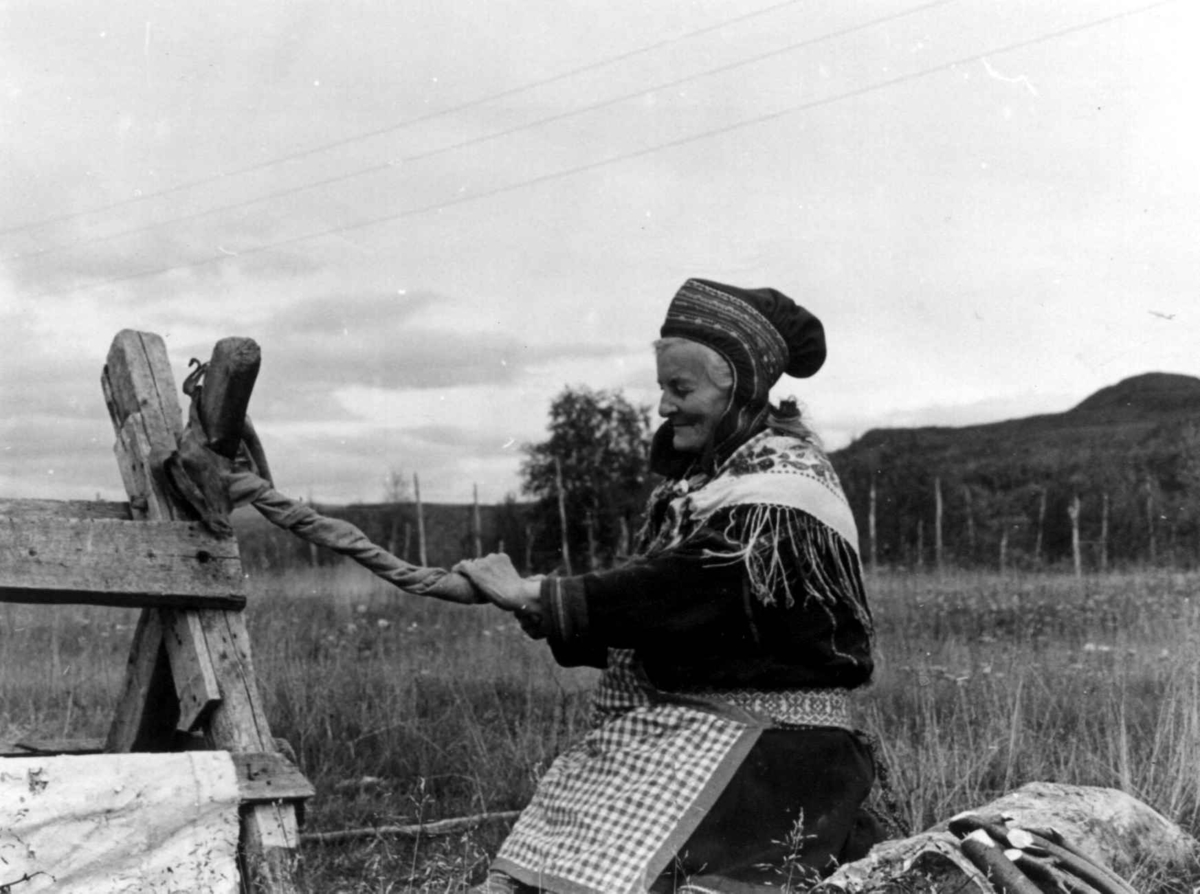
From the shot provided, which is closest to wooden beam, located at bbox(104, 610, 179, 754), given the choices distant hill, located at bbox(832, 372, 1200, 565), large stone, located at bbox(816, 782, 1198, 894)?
large stone, located at bbox(816, 782, 1198, 894)

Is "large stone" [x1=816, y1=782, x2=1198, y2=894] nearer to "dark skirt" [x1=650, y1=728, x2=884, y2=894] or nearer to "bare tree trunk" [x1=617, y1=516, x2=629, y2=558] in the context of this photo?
"dark skirt" [x1=650, y1=728, x2=884, y2=894]

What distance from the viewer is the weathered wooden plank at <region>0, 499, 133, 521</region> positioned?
323 cm

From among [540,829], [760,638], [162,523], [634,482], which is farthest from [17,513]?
[634,482]

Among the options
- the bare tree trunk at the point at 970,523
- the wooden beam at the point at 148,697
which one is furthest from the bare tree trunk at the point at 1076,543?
the wooden beam at the point at 148,697

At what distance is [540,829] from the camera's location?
11.3 feet

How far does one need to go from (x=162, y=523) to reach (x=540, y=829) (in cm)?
129

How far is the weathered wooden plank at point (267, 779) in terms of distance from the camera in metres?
3.17

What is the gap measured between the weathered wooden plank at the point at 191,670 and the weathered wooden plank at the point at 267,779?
0.61 ft

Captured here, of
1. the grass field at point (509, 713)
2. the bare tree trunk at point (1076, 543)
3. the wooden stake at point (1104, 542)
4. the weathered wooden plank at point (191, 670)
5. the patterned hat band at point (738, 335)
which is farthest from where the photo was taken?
the wooden stake at point (1104, 542)

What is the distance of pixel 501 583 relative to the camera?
127 inches

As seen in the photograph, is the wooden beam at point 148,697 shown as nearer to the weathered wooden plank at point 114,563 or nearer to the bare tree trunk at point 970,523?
the weathered wooden plank at point 114,563

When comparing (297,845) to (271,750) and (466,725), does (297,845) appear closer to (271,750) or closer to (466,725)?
(271,750)

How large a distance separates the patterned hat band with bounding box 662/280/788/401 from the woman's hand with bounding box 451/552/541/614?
31.6 inches

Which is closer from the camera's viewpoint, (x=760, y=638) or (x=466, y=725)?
(x=760, y=638)
